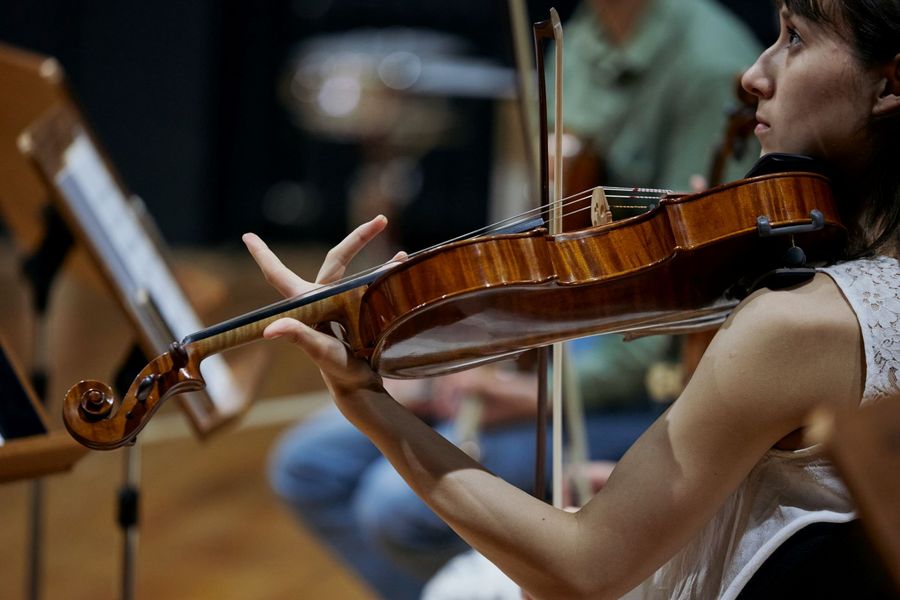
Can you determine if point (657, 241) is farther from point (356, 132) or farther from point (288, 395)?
point (356, 132)

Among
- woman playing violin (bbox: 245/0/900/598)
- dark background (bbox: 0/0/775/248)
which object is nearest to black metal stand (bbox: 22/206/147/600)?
woman playing violin (bbox: 245/0/900/598)

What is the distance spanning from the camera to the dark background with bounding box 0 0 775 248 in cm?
500

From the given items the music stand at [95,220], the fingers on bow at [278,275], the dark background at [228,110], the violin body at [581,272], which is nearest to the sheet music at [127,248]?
the music stand at [95,220]

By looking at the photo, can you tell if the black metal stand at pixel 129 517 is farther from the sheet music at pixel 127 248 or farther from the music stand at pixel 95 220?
the sheet music at pixel 127 248

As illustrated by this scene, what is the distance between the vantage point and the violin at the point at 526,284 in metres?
0.73

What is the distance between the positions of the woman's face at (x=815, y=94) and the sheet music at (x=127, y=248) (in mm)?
641

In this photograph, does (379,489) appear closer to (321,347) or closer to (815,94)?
(321,347)

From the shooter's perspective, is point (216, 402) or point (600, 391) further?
point (600, 391)

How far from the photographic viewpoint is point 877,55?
2.52ft

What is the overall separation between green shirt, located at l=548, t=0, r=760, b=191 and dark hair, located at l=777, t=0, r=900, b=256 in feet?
2.49

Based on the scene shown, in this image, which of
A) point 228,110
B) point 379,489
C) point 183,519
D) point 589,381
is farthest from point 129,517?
point 228,110

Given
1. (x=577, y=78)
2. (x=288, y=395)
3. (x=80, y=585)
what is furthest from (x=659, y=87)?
(x=288, y=395)

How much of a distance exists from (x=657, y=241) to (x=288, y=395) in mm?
2620

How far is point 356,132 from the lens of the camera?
485cm
